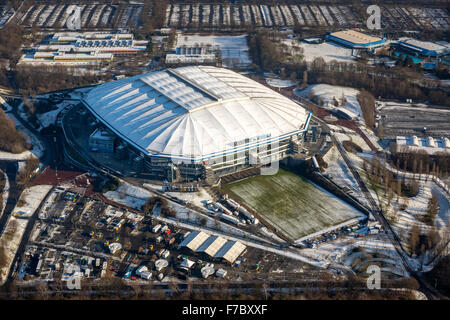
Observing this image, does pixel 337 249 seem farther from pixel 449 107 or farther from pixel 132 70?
pixel 132 70

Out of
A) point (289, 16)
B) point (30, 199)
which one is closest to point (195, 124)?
point (30, 199)

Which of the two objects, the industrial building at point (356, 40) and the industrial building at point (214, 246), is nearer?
the industrial building at point (214, 246)

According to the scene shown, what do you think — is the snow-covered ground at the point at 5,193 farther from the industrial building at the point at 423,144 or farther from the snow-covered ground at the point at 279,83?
the industrial building at the point at 423,144

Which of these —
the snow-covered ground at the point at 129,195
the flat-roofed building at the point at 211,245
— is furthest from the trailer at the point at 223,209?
the snow-covered ground at the point at 129,195

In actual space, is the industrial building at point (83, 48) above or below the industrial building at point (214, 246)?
above

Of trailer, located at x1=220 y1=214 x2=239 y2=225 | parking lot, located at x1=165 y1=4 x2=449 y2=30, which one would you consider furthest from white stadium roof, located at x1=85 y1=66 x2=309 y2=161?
parking lot, located at x1=165 y1=4 x2=449 y2=30

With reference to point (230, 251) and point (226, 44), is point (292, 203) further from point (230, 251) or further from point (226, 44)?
point (226, 44)

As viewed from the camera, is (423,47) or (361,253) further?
(423,47)

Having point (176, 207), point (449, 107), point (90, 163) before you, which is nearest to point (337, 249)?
point (176, 207)
